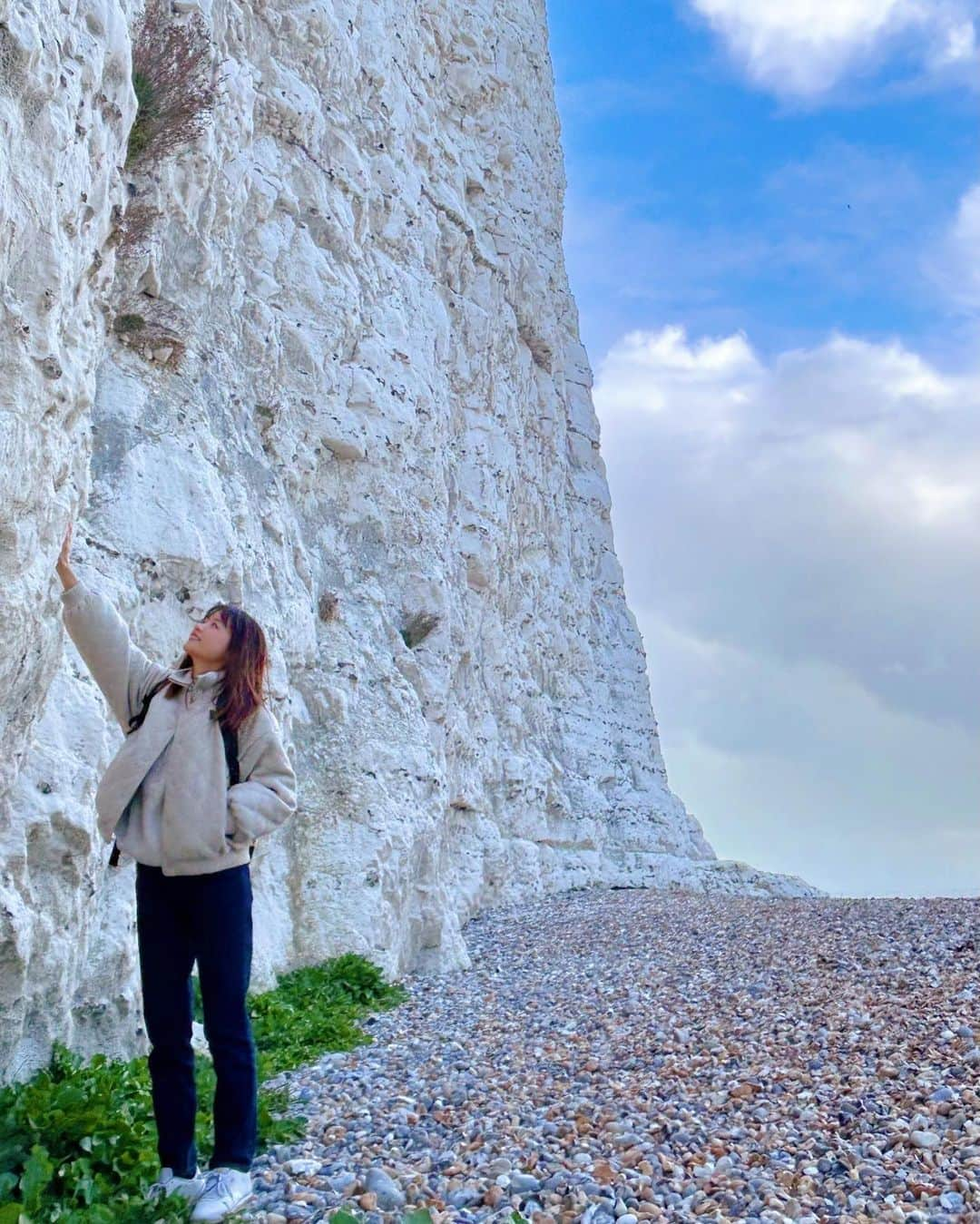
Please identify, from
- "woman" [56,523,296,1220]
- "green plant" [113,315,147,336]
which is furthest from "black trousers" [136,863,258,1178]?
"green plant" [113,315,147,336]

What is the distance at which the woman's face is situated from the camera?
458 centimetres

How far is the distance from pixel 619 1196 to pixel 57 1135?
91.4 inches

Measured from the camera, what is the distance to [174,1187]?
421 cm

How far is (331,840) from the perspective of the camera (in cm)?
1051

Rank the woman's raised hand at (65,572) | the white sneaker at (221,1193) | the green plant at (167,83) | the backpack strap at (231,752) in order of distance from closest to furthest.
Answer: the white sneaker at (221,1193) < the backpack strap at (231,752) < the woman's raised hand at (65,572) < the green plant at (167,83)

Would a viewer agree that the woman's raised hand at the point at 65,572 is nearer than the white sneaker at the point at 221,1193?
No

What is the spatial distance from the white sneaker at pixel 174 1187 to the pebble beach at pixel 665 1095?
27 cm

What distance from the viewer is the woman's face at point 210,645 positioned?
15.0ft

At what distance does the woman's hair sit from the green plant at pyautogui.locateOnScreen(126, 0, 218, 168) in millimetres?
5184

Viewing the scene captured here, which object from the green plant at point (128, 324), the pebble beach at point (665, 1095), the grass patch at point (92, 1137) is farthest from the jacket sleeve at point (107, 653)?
the green plant at point (128, 324)

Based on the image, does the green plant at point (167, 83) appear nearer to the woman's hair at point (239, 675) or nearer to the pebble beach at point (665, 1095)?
the woman's hair at point (239, 675)

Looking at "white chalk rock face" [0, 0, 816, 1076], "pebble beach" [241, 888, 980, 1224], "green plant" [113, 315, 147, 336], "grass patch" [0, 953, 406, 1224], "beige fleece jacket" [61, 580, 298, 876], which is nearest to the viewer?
"grass patch" [0, 953, 406, 1224]

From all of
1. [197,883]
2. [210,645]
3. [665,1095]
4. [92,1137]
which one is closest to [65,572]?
[210,645]

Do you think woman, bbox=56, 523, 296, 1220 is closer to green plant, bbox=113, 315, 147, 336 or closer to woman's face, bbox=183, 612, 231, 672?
woman's face, bbox=183, 612, 231, 672
